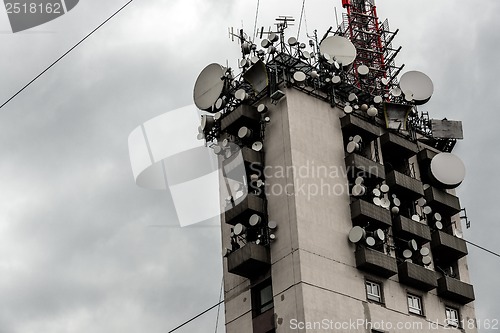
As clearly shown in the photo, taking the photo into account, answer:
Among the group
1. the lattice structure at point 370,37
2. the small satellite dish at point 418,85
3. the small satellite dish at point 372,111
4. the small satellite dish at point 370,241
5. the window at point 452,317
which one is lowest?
the window at point 452,317

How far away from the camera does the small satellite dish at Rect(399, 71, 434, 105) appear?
61162 mm

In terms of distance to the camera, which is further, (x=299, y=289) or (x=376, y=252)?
(x=376, y=252)

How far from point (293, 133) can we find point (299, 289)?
9899 mm

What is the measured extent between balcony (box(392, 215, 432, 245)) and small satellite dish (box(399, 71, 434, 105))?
925 centimetres

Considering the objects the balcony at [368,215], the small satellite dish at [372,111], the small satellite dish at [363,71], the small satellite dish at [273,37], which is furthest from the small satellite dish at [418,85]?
the balcony at [368,215]

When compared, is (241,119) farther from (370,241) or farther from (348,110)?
(370,241)

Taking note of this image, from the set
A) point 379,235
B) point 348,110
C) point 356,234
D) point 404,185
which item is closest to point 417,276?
point 379,235

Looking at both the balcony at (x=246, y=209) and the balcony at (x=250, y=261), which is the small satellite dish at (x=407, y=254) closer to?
the balcony at (x=250, y=261)

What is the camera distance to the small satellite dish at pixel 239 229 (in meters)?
52.2

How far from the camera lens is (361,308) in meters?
51.0

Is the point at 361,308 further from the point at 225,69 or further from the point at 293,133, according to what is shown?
the point at 225,69

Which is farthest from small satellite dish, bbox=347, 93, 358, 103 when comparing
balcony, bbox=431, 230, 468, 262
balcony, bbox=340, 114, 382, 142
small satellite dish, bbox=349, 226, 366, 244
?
balcony, bbox=431, 230, 468, 262

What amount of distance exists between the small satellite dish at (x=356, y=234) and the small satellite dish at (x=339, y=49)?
11610mm

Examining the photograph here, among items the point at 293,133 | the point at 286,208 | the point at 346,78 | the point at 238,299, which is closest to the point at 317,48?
the point at 346,78
